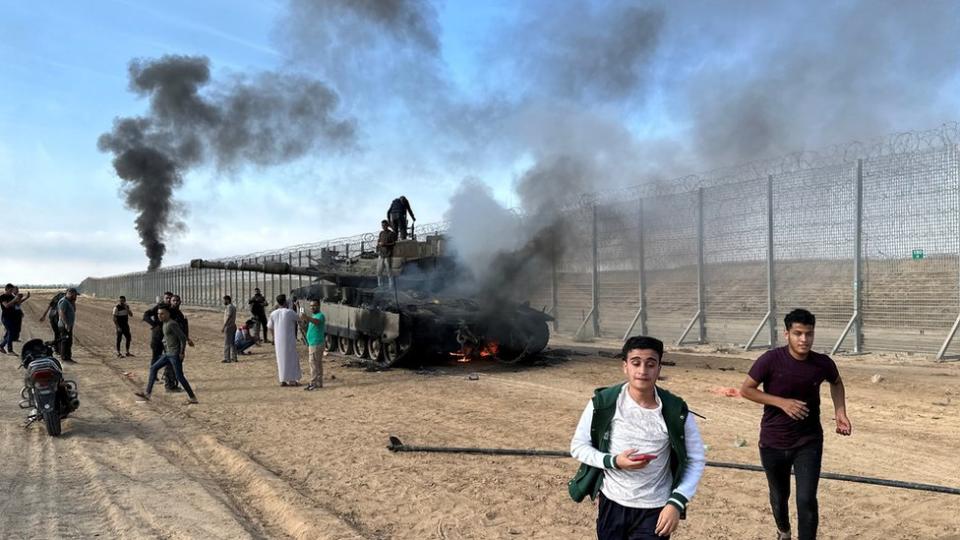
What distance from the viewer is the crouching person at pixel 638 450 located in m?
2.77

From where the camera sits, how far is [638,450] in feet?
9.14

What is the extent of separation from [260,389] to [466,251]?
559cm

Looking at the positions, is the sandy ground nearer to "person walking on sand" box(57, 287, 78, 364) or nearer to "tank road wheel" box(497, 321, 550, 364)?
"tank road wheel" box(497, 321, 550, 364)

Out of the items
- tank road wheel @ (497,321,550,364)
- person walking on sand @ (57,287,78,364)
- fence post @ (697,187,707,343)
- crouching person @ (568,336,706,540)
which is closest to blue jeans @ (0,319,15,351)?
person walking on sand @ (57,287,78,364)

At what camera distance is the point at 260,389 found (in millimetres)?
11461

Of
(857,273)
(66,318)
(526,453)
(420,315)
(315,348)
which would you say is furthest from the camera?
(66,318)

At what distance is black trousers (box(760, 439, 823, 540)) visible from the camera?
389cm

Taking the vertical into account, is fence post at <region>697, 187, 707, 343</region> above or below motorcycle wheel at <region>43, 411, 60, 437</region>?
above

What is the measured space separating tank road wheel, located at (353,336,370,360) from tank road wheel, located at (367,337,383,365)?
0.32 ft

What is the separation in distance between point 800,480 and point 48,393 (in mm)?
7252

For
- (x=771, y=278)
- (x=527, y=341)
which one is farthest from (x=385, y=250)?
(x=771, y=278)

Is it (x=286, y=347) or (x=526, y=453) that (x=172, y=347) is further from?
(x=526, y=453)

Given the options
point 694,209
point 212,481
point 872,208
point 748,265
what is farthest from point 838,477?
point 694,209

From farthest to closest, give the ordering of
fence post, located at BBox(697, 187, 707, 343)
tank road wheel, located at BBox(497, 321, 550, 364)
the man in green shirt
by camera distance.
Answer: fence post, located at BBox(697, 187, 707, 343)
tank road wheel, located at BBox(497, 321, 550, 364)
the man in green shirt
